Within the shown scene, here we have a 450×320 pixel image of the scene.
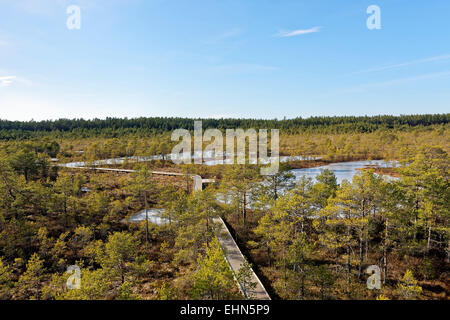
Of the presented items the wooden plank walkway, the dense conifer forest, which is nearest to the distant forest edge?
the dense conifer forest

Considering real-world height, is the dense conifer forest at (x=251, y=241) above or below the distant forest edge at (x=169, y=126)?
below

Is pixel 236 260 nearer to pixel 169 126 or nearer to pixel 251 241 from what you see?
pixel 251 241

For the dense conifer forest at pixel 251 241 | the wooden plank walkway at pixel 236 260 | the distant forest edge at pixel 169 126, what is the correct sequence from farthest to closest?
1. the distant forest edge at pixel 169 126
2. the dense conifer forest at pixel 251 241
3. the wooden plank walkway at pixel 236 260

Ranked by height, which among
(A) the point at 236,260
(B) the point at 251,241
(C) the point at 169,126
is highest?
(C) the point at 169,126

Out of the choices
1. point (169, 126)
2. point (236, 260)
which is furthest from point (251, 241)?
point (169, 126)

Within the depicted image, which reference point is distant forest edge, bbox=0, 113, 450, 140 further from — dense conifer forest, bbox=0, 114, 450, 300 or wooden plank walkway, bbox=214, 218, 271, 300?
wooden plank walkway, bbox=214, 218, 271, 300

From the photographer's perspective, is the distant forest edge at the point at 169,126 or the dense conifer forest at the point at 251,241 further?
the distant forest edge at the point at 169,126

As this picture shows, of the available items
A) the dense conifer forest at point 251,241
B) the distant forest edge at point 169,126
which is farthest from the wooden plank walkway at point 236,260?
the distant forest edge at point 169,126

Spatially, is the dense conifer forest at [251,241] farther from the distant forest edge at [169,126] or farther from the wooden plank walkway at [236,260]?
the distant forest edge at [169,126]

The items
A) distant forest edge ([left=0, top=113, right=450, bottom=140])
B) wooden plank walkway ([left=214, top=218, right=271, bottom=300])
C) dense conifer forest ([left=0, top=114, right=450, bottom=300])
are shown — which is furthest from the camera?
distant forest edge ([left=0, top=113, right=450, bottom=140])

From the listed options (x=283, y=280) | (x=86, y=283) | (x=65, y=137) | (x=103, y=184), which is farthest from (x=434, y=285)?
(x=65, y=137)
